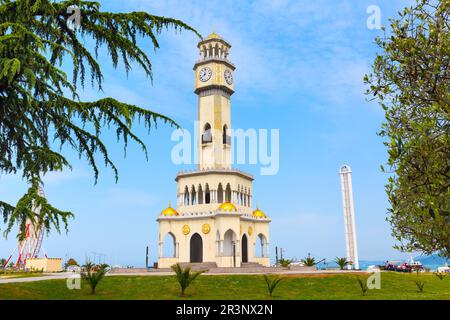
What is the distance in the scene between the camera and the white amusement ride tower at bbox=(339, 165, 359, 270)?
46656 mm

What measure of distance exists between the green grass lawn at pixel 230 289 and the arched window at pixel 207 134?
2212cm

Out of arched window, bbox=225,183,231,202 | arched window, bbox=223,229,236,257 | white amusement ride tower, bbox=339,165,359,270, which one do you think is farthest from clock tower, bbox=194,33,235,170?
white amusement ride tower, bbox=339,165,359,270

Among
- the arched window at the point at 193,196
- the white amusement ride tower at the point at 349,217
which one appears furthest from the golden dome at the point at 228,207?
the white amusement ride tower at the point at 349,217

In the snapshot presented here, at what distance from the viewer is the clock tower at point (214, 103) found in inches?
1950

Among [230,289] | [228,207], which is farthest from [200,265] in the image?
[230,289]

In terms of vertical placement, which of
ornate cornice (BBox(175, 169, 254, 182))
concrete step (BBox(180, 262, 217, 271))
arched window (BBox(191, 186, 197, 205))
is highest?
ornate cornice (BBox(175, 169, 254, 182))

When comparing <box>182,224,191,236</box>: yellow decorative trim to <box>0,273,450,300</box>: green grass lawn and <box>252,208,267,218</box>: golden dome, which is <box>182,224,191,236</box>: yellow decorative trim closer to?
<box>252,208,267,218</box>: golden dome

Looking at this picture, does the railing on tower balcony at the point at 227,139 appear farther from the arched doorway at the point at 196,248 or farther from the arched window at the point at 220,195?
the arched doorway at the point at 196,248

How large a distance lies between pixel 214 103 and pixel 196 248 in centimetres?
1700

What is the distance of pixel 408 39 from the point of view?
11.7 m

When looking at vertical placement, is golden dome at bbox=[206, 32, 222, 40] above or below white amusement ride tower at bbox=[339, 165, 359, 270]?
above

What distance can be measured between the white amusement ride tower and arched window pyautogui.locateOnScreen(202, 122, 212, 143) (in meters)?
15.8

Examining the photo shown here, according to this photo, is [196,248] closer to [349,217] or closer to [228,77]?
[349,217]
